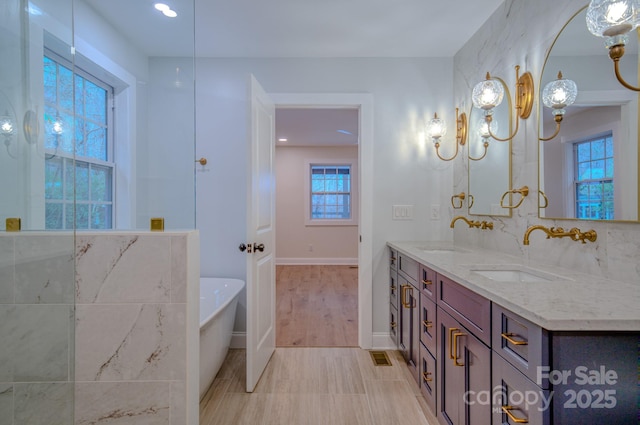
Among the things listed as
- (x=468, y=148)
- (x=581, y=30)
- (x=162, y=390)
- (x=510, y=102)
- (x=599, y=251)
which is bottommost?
(x=162, y=390)

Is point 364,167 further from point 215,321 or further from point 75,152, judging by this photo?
point 75,152

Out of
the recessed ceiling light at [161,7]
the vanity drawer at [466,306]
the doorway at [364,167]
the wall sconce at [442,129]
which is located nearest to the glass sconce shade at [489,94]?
the wall sconce at [442,129]

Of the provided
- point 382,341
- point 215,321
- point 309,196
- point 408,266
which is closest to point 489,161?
point 408,266

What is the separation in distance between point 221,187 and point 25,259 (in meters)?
1.66

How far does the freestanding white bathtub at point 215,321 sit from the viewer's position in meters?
1.92

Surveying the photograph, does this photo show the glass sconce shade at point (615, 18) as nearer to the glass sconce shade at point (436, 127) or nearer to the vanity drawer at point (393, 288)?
the glass sconce shade at point (436, 127)

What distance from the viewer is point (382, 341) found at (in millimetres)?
2678

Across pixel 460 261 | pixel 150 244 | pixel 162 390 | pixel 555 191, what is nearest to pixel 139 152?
pixel 150 244

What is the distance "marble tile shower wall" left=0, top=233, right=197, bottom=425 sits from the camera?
1.14 meters

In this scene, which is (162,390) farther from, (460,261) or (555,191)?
(555,191)

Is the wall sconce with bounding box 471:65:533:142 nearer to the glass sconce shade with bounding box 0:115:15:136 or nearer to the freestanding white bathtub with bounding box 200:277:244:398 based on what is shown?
the freestanding white bathtub with bounding box 200:277:244:398

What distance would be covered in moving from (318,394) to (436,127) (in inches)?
85.5

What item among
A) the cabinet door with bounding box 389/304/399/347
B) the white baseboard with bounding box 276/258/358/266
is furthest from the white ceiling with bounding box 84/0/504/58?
the white baseboard with bounding box 276/258/358/266

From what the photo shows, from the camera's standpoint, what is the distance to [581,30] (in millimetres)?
1402
